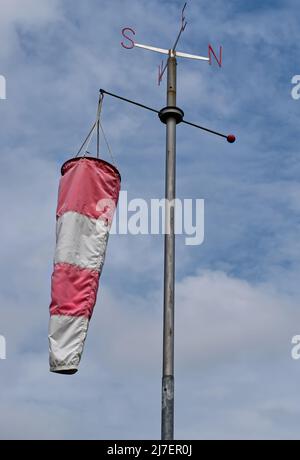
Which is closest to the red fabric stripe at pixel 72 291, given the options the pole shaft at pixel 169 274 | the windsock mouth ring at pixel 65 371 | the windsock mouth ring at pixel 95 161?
the windsock mouth ring at pixel 65 371

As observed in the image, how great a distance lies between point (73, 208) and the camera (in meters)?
14.2

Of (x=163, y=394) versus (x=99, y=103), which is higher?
(x=99, y=103)

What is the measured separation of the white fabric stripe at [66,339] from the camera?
44.0 feet

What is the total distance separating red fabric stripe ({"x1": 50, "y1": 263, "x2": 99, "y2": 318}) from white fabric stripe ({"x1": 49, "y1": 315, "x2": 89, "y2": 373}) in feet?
0.44

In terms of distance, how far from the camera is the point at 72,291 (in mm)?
13773

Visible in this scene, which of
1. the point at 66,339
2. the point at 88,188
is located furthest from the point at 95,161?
the point at 66,339

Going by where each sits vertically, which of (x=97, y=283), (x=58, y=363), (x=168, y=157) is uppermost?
(x=168, y=157)

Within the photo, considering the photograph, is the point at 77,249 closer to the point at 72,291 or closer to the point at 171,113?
the point at 72,291

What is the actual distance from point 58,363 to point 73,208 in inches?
107

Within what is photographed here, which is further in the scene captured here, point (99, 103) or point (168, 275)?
point (99, 103)

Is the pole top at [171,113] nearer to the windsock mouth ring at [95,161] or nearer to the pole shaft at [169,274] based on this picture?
the pole shaft at [169,274]

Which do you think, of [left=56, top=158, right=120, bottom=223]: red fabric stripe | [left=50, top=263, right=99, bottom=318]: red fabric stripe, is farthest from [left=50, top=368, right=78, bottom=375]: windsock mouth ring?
[left=56, top=158, right=120, bottom=223]: red fabric stripe
